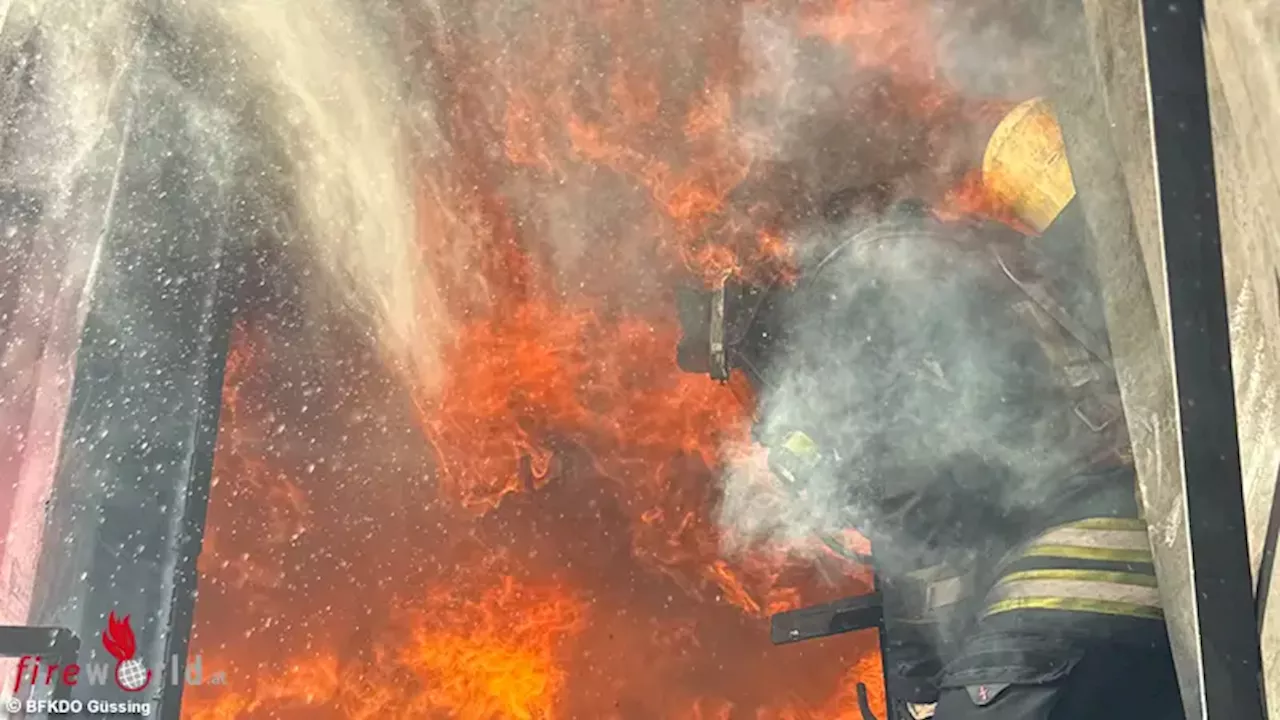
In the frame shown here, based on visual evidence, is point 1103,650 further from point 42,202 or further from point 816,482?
point 42,202

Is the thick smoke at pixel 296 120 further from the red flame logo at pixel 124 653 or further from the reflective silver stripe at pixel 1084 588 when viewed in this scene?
the reflective silver stripe at pixel 1084 588

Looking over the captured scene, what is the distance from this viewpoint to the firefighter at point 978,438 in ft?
6.77

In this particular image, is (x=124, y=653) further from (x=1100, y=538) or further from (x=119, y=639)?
(x=1100, y=538)

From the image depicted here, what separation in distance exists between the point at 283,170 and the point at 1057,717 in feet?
12.2

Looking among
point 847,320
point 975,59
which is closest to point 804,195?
point 975,59

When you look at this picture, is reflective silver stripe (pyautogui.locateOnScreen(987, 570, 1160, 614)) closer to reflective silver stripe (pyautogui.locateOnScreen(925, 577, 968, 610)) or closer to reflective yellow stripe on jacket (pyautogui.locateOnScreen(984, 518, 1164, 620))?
reflective yellow stripe on jacket (pyautogui.locateOnScreen(984, 518, 1164, 620))

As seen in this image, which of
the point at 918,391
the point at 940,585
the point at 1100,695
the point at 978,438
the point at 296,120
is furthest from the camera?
the point at 296,120

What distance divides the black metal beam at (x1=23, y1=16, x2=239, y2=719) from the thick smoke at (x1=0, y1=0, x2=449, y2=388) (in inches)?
2.4

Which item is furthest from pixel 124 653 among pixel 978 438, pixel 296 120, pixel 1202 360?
pixel 1202 360

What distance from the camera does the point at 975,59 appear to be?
13.8 feet

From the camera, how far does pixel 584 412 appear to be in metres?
5.06

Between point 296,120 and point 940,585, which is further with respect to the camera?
point 296,120

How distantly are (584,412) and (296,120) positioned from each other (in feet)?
6.65

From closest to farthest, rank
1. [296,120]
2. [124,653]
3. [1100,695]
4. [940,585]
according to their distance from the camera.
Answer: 1. [1100,695]
2. [940,585]
3. [124,653]
4. [296,120]
